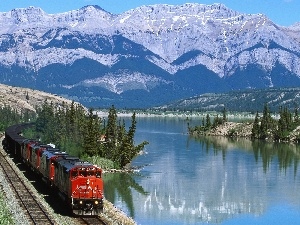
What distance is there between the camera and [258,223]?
73438 millimetres

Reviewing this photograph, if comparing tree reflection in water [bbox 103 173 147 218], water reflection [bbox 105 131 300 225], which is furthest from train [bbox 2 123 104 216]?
tree reflection in water [bbox 103 173 147 218]

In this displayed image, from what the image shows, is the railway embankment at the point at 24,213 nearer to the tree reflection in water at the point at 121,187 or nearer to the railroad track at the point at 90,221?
the railroad track at the point at 90,221

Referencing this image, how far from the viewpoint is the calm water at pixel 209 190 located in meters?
76.4

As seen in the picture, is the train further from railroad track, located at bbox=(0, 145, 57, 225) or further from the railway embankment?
railroad track, located at bbox=(0, 145, 57, 225)

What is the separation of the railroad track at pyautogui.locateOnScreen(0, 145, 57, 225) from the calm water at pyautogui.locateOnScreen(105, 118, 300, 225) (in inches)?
494

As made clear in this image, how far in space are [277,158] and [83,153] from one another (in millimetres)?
61672

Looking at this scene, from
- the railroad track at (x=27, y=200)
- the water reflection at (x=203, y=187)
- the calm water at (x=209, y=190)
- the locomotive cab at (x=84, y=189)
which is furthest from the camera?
the water reflection at (x=203, y=187)

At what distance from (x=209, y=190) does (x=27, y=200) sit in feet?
134

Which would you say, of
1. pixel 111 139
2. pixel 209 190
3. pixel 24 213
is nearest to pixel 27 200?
pixel 24 213

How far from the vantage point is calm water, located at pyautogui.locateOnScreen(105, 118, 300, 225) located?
76438mm

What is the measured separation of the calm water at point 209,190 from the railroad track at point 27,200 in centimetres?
1255

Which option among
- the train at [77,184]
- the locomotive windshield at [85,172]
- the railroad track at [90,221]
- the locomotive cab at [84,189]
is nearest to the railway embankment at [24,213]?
the railroad track at [90,221]

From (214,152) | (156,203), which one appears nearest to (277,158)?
(214,152)

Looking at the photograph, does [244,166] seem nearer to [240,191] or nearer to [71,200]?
[240,191]
